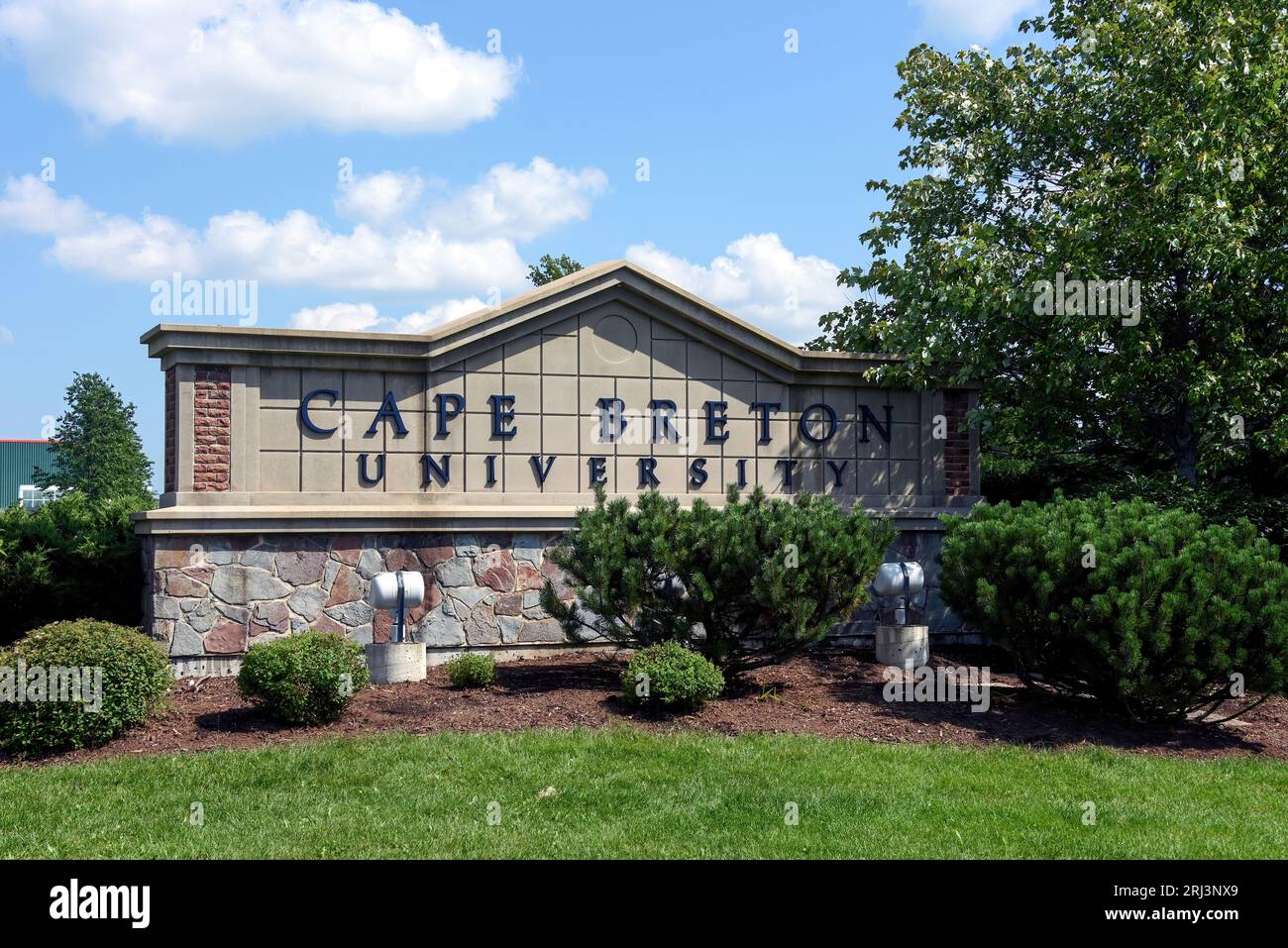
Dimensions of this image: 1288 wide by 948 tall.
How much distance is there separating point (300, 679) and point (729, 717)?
3446 millimetres

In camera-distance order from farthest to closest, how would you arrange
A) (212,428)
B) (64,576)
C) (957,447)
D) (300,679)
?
(957,447) < (64,576) < (212,428) < (300,679)

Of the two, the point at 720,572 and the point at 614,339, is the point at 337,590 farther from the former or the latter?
the point at 720,572

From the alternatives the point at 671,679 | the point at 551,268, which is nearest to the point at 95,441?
the point at 551,268

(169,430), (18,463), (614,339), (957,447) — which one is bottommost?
(957,447)

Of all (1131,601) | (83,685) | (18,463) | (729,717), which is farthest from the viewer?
(18,463)

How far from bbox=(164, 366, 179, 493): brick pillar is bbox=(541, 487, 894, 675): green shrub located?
13.9 feet

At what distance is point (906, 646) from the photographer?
1212 centimetres

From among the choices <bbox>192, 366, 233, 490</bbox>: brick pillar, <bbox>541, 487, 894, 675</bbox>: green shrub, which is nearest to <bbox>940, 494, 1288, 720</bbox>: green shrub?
<bbox>541, 487, 894, 675</bbox>: green shrub

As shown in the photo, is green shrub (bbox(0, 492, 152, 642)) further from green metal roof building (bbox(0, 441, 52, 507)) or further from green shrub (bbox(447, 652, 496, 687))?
green metal roof building (bbox(0, 441, 52, 507))

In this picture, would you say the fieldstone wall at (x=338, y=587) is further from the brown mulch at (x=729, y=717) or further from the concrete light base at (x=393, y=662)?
the concrete light base at (x=393, y=662)

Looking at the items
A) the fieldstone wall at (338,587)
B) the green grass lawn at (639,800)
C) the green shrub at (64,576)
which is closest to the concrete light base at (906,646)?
the green grass lawn at (639,800)

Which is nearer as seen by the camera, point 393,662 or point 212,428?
point 393,662

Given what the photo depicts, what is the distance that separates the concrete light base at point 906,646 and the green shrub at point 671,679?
10.2 feet
